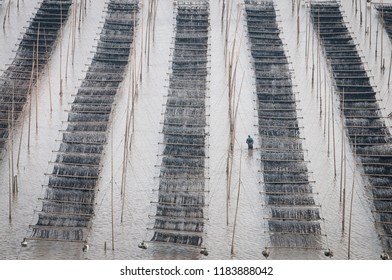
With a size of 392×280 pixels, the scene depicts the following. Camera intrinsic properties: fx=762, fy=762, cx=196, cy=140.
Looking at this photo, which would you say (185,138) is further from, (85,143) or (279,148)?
(85,143)

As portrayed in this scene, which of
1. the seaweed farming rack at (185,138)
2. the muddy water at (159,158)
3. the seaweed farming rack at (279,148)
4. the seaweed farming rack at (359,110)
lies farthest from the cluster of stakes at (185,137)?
the seaweed farming rack at (359,110)

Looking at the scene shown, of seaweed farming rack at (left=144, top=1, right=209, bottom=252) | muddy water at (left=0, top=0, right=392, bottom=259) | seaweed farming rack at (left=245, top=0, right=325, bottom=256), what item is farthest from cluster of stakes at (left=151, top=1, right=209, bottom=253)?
seaweed farming rack at (left=245, top=0, right=325, bottom=256)

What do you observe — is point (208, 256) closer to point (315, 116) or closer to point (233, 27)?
point (315, 116)

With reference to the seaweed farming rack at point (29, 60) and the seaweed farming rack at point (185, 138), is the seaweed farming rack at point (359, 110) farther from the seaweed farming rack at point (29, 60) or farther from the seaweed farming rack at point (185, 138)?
the seaweed farming rack at point (29, 60)

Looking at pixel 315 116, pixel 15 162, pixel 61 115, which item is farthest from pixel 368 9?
pixel 15 162

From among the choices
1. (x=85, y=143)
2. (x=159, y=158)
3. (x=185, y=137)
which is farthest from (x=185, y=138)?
(x=85, y=143)

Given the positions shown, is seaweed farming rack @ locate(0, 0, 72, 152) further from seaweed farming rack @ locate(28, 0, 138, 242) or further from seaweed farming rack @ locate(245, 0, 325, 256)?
seaweed farming rack @ locate(245, 0, 325, 256)

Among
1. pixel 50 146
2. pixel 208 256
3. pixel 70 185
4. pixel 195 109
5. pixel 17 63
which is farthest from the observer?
pixel 17 63
